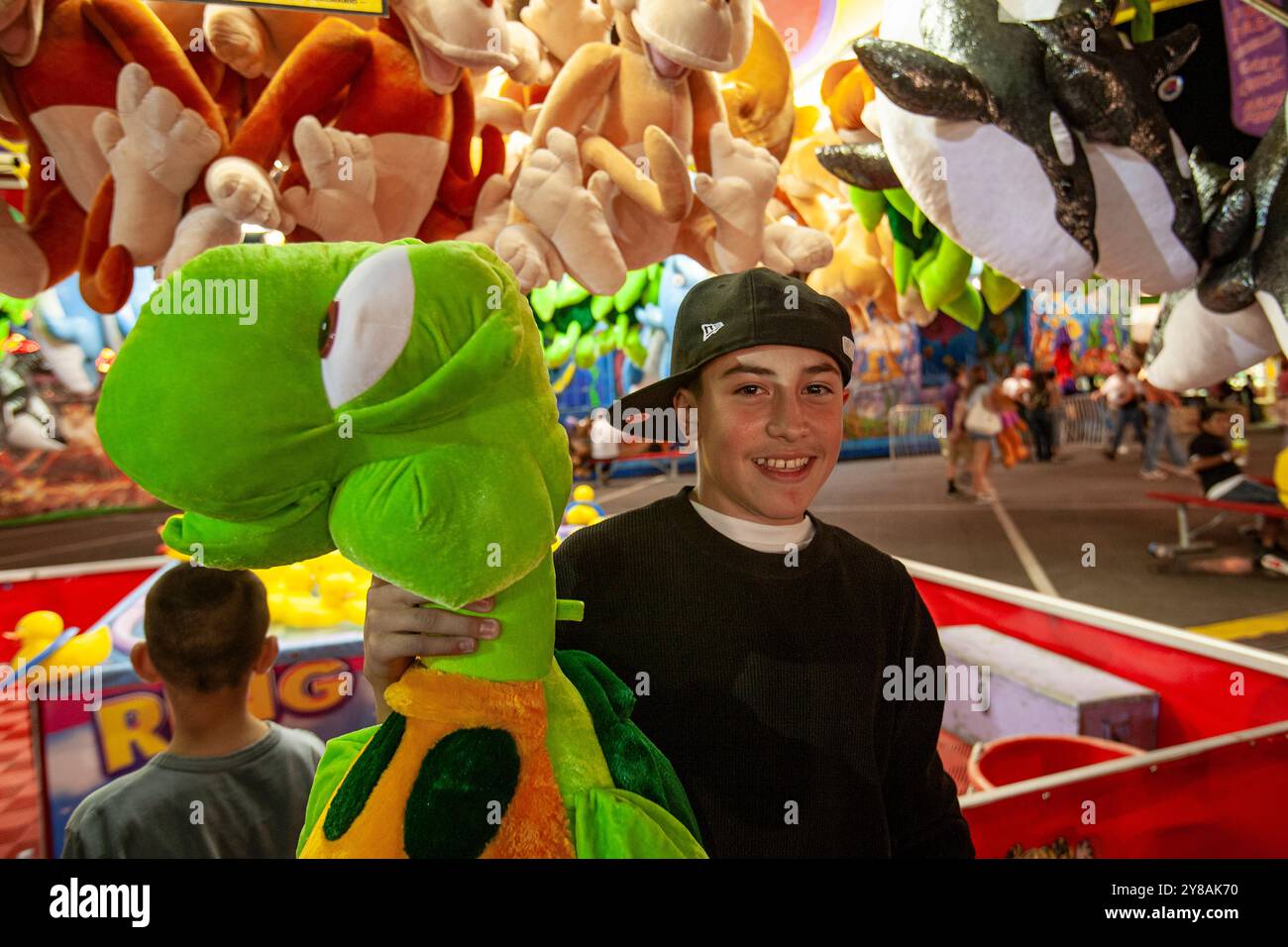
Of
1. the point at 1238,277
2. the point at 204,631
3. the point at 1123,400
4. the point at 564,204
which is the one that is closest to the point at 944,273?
the point at 1238,277

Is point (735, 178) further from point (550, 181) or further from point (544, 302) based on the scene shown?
point (544, 302)

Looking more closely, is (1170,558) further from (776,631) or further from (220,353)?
(220,353)

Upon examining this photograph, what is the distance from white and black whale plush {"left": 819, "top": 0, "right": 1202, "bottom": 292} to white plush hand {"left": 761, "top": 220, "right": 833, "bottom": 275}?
0.75 m

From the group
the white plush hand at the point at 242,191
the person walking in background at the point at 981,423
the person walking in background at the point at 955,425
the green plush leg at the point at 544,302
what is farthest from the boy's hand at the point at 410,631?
the person walking in background at the point at 981,423

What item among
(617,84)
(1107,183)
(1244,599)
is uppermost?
(617,84)

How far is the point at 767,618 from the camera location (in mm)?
1012

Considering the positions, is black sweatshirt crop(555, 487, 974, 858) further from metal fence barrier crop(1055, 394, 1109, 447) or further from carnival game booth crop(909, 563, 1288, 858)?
metal fence barrier crop(1055, 394, 1109, 447)

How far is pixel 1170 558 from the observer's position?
5797mm

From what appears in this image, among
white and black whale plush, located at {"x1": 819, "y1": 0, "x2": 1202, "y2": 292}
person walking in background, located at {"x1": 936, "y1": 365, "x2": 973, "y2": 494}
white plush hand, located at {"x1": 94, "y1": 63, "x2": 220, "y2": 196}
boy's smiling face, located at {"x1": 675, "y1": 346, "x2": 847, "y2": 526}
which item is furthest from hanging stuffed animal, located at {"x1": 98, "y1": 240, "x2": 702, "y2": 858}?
person walking in background, located at {"x1": 936, "y1": 365, "x2": 973, "y2": 494}

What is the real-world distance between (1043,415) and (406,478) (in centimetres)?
1214

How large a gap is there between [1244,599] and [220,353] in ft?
19.4

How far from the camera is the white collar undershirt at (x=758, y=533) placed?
Result: 1.07 metres

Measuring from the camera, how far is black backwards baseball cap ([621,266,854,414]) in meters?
1.03
